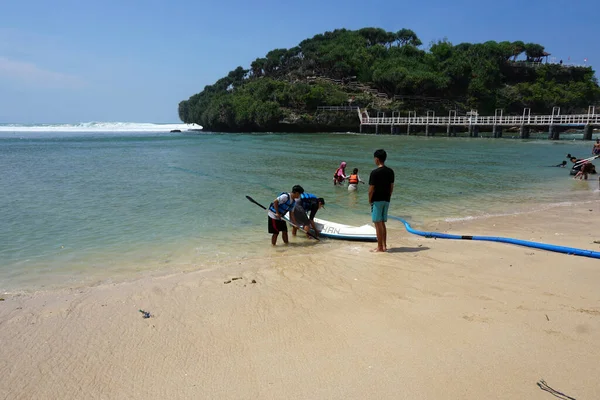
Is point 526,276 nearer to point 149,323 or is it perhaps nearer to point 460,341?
point 460,341

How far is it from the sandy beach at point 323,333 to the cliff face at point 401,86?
231 feet

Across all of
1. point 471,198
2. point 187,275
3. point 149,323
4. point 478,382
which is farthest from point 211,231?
point 471,198

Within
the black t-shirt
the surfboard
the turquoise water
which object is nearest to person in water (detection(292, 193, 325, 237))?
the surfboard

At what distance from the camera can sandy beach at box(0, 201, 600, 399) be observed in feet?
9.99

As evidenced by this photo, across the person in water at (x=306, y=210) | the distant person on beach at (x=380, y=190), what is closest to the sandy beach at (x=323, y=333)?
the distant person on beach at (x=380, y=190)

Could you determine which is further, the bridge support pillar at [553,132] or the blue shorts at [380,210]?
the bridge support pillar at [553,132]

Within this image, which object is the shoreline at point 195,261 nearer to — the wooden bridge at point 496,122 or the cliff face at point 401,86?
the wooden bridge at point 496,122

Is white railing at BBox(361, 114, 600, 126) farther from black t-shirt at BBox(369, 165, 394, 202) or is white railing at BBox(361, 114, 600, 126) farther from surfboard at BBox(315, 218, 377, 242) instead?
black t-shirt at BBox(369, 165, 394, 202)

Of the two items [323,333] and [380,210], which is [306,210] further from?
[323,333]

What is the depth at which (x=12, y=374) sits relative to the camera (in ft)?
11.1

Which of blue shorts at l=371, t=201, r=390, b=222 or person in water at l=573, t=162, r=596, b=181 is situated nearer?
blue shorts at l=371, t=201, r=390, b=222

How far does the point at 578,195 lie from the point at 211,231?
41.1ft

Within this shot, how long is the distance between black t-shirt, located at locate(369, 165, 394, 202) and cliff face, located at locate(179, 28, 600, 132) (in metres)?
69.0

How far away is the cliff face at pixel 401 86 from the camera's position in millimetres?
76375
